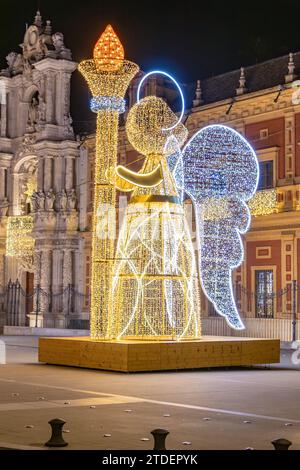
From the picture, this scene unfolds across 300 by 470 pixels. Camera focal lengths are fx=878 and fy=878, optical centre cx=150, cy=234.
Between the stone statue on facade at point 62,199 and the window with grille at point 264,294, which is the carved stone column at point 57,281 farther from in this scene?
the window with grille at point 264,294

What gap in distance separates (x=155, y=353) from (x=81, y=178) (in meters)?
21.0

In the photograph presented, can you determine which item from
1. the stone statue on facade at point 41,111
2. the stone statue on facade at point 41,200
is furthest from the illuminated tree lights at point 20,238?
the stone statue on facade at point 41,111

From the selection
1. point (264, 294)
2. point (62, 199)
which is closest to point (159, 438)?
point (264, 294)

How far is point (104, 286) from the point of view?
60.6 feet

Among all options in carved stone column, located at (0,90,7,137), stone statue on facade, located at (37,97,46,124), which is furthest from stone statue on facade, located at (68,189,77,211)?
carved stone column, located at (0,90,7,137)

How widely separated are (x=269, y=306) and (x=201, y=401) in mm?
15599

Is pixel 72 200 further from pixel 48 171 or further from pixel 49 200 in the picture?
pixel 48 171

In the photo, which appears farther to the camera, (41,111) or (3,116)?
(3,116)

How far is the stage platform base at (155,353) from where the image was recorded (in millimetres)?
17922

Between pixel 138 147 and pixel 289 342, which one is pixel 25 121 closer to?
pixel 289 342

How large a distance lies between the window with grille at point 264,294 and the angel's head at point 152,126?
10267mm

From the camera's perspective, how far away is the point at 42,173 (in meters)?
38.7

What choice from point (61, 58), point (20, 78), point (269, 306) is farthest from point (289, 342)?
point (20, 78)

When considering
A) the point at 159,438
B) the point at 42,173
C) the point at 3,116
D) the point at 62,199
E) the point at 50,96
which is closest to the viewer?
the point at 159,438
